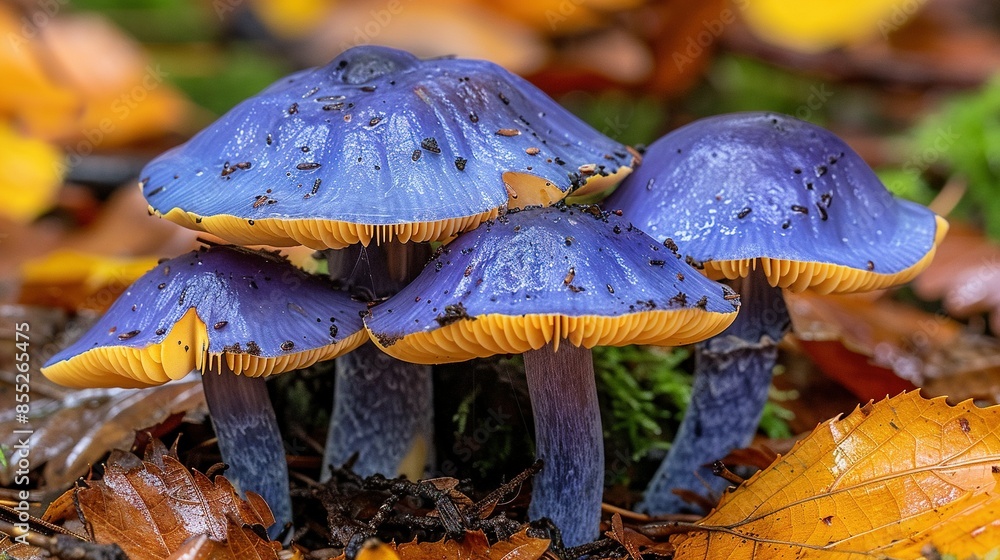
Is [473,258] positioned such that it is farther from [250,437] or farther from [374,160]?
[250,437]

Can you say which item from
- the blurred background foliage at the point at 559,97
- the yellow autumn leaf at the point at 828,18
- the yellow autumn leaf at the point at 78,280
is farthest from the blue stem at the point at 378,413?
the yellow autumn leaf at the point at 828,18

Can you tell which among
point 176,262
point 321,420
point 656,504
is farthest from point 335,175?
point 656,504

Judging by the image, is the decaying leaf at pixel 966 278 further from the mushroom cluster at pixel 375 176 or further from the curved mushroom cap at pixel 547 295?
the curved mushroom cap at pixel 547 295

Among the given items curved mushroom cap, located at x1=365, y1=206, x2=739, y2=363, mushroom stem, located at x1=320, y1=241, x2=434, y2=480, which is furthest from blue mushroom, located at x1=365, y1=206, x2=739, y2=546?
mushroom stem, located at x1=320, y1=241, x2=434, y2=480

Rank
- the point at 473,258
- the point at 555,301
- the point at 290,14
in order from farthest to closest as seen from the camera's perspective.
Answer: the point at 290,14
the point at 473,258
the point at 555,301

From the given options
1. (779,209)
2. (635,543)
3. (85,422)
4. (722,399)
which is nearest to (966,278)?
(722,399)

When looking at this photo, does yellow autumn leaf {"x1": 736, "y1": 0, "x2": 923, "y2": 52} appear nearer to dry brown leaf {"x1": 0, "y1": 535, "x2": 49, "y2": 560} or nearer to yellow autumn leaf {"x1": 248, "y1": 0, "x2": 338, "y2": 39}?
yellow autumn leaf {"x1": 248, "y1": 0, "x2": 338, "y2": 39}
